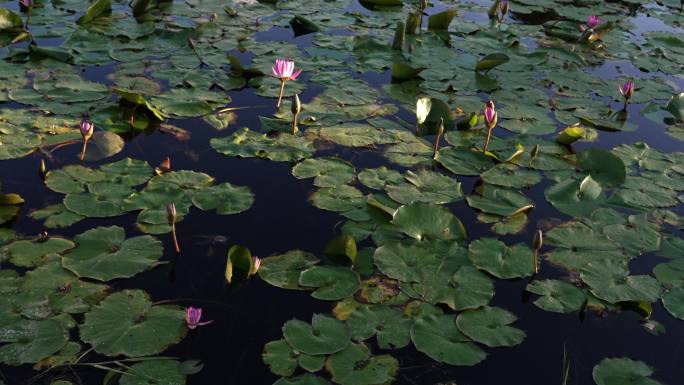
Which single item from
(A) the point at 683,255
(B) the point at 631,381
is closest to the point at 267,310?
(B) the point at 631,381

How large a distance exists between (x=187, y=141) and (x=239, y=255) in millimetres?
1438

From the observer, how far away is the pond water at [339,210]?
2445 mm

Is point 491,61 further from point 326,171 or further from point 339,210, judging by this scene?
point 339,210

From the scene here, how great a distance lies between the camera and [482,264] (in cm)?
297

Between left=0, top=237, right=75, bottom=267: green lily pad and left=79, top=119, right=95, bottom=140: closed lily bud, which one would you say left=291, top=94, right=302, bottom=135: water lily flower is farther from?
left=0, top=237, right=75, bottom=267: green lily pad

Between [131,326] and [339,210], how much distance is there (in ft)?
4.11

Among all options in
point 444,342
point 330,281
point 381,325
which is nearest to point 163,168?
point 330,281

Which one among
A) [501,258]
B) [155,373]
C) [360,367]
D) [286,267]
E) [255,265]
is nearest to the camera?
[155,373]

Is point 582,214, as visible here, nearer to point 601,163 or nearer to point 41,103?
point 601,163

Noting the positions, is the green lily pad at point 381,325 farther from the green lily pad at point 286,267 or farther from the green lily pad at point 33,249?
the green lily pad at point 33,249

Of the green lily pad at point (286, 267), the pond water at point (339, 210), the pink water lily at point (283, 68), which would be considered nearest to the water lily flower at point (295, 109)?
the pond water at point (339, 210)

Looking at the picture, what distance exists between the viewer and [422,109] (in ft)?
13.6

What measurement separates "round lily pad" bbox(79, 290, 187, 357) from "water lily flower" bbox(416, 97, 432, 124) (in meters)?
2.17

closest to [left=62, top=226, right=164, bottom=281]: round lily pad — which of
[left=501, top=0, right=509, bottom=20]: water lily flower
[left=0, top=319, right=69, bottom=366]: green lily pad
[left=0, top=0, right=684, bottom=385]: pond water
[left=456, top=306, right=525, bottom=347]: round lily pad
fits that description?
[left=0, top=0, right=684, bottom=385]: pond water
